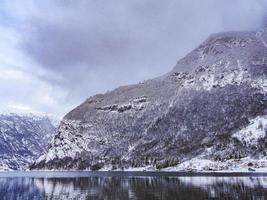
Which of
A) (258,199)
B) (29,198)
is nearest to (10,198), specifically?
(29,198)

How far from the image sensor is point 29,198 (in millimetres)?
109062

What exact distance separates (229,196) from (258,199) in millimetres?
10659

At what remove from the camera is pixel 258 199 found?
8400 centimetres

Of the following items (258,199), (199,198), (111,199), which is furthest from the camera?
(111,199)

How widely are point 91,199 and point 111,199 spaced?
18.8 feet

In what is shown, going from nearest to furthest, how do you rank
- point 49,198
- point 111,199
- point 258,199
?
point 258,199
point 111,199
point 49,198

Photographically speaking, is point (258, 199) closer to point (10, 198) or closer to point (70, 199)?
point (70, 199)

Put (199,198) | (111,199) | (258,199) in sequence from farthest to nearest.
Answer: (111,199) < (199,198) < (258,199)

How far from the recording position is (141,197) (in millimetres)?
100875

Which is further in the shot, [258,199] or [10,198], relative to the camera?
[10,198]

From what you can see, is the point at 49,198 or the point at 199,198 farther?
the point at 49,198

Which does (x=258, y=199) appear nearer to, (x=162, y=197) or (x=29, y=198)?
(x=162, y=197)

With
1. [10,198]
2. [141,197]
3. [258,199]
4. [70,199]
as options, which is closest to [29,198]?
[10,198]

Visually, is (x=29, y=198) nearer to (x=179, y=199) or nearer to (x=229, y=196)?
(x=179, y=199)
